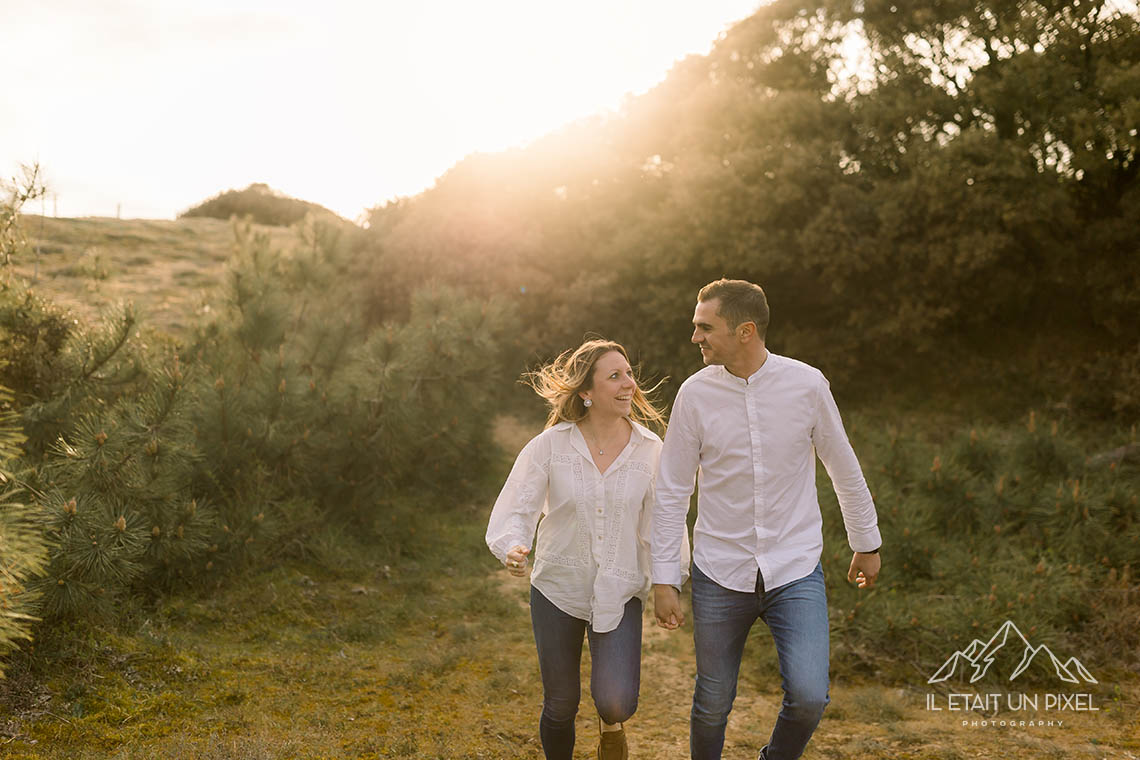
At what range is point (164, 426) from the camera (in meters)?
4.46

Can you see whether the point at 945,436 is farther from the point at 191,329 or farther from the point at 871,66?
the point at 191,329

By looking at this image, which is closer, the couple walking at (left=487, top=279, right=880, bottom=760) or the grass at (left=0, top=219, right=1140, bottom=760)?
the couple walking at (left=487, top=279, right=880, bottom=760)

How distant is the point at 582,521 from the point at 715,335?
785 mm

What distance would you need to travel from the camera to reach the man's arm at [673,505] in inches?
103

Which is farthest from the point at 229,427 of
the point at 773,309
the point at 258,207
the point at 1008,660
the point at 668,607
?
the point at 258,207

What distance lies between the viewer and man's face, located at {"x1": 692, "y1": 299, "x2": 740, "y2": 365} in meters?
2.70

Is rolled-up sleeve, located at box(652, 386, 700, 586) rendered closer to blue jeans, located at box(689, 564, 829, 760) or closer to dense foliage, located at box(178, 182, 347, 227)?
blue jeans, located at box(689, 564, 829, 760)

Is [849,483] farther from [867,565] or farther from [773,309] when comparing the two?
[773,309]

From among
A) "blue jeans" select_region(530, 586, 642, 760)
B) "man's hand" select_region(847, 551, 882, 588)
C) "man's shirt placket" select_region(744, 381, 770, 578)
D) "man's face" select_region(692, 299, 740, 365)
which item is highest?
"man's face" select_region(692, 299, 740, 365)

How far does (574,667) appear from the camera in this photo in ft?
9.05

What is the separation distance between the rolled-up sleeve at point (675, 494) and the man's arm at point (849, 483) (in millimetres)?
431

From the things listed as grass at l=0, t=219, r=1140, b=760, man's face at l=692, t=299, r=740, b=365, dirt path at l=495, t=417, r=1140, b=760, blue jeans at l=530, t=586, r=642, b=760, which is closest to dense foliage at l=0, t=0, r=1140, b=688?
grass at l=0, t=219, r=1140, b=760

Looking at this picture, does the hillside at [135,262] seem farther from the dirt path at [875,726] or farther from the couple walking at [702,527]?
the couple walking at [702,527]

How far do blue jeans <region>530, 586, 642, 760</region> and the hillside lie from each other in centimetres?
657
